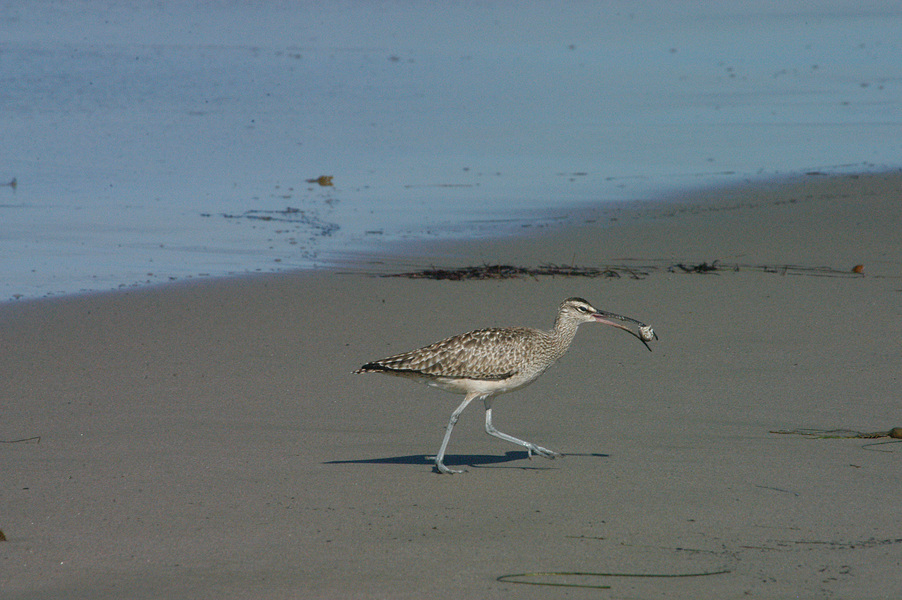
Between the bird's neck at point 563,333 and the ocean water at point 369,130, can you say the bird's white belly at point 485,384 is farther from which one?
the ocean water at point 369,130

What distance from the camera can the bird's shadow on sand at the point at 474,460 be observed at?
654 cm

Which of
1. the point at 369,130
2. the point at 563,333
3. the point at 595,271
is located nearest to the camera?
the point at 563,333

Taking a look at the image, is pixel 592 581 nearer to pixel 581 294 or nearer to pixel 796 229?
pixel 581 294

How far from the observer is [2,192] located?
15.6 meters

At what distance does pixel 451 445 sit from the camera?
283 inches

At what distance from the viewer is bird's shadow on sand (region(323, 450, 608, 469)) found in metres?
6.54

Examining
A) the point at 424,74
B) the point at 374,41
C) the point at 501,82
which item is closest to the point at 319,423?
the point at 501,82

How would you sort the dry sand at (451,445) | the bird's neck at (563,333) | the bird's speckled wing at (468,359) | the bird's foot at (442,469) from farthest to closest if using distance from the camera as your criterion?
the bird's neck at (563,333) → the bird's speckled wing at (468,359) → the bird's foot at (442,469) → the dry sand at (451,445)

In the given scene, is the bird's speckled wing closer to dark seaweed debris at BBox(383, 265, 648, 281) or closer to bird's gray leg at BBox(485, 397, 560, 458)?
bird's gray leg at BBox(485, 397, 560, 458)

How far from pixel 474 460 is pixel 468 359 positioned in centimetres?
64

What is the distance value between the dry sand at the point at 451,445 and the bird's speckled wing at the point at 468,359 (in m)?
0.50

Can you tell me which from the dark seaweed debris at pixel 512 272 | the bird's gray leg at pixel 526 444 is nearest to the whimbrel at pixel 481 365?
the bird's gray leg at pixel 526 444

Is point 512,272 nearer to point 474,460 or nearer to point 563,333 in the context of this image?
point 563,333

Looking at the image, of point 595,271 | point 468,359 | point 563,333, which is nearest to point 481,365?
point 468,359
